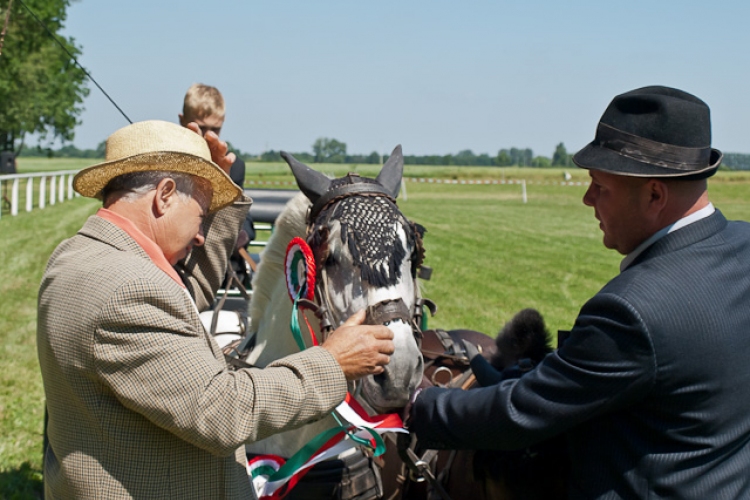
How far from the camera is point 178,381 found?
1.99 m

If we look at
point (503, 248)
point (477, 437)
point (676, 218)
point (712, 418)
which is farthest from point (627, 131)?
point (503, 248)

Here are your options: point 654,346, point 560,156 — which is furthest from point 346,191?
point 560,156

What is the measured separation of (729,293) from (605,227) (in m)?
0.41

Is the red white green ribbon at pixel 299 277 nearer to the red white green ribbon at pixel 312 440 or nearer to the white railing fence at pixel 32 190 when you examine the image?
the red white green ribbon at pixel 312 440

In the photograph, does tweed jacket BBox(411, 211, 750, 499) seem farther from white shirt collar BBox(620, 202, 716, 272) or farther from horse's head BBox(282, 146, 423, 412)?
horse's head BBox(282, 146, 423, 412)

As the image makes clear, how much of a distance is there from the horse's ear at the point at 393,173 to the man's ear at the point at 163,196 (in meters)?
1.19

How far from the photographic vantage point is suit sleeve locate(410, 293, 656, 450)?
196 centimetres

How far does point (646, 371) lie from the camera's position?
1954mm

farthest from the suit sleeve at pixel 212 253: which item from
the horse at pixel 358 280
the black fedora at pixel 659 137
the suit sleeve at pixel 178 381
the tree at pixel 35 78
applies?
the tree at pixel 35 78

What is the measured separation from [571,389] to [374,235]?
1159 mm

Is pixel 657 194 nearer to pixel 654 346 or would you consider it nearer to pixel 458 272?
pixel 654 346

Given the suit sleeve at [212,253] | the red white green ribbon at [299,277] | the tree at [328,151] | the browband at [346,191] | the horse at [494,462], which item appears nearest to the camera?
the horse at [494,462]

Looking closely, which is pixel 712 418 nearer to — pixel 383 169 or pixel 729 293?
pixel 729 293

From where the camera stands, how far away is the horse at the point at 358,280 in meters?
2.76
